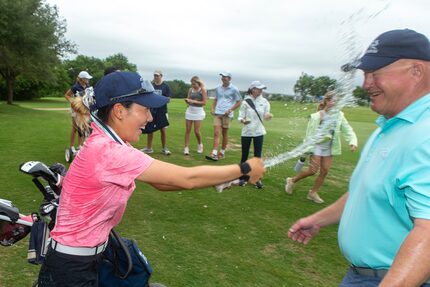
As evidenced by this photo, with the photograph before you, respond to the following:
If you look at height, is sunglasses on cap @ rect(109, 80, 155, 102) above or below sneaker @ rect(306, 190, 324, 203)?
above

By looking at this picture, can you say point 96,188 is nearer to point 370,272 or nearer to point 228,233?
point 370,272

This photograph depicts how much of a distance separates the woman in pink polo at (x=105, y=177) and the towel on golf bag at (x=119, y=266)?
0.32m

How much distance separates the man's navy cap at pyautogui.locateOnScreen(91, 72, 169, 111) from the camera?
8.70 ft

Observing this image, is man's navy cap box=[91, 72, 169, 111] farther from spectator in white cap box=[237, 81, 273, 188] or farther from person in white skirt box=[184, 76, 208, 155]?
person in white skirt box=[184, 76, 208, 155]

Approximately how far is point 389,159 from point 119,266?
7.11ft

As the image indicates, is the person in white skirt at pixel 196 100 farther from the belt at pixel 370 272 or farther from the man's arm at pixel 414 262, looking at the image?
the man's arm at pixel 414 262

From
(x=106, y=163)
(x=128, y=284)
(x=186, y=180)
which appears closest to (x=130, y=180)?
(x=106, y=163)

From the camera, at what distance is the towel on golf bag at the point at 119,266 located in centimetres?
306

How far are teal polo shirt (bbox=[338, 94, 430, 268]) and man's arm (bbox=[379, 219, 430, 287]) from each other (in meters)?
0.09

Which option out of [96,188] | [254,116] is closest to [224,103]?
[254,116]

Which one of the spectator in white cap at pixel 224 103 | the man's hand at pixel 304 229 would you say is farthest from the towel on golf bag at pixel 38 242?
the spectator in white cap at pixel 224 103

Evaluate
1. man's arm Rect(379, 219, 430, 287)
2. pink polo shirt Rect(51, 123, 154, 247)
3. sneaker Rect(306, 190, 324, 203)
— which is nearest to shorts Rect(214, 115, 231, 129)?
sneaker Rect(306, 190, 324, 203)

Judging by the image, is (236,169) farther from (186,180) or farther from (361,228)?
(361,228)

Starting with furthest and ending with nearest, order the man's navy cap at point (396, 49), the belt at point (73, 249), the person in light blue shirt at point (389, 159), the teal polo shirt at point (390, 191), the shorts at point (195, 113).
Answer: the shorts at point (195, 113) → the belt at point (73, 249) → the man's navy cap at point (396, 49) → the person in light blue shirt at point (389, 159) → the teal polo shirt at point (390, 191)
